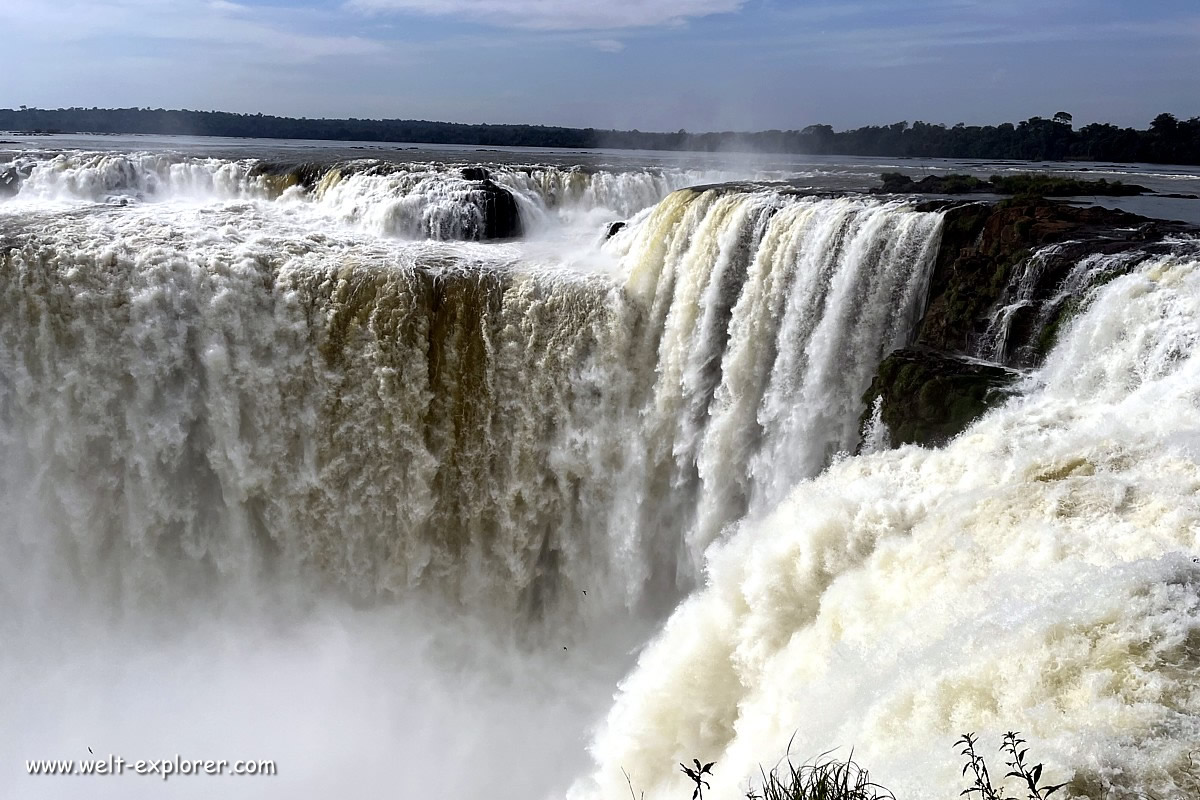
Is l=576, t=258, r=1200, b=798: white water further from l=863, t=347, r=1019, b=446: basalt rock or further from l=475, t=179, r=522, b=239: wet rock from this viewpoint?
l=475, t=179, r=522, b=239: wet rock

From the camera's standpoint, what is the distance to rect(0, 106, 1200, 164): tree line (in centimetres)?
2369

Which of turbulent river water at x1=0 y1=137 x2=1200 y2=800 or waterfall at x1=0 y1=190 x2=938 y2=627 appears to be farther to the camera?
waterfall at x1=0 y1=190 x2=938 y2=627

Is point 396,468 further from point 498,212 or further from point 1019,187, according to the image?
point 1019,187

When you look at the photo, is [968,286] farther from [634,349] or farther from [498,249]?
[498,249]

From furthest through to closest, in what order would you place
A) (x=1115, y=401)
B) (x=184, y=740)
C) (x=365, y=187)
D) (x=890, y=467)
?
(x=365, y=187)
(x=184, y=740)
(x=890, y=467)
(x=1115, y=401)

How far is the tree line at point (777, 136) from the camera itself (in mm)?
23688

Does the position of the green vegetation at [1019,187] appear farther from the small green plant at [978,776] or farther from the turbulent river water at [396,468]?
the small green plant at [978,776]

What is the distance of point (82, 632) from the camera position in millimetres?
10812

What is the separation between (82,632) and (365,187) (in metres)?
8.09

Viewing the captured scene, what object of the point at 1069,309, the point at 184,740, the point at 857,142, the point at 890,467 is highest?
the point at 857,142

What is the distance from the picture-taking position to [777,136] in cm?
3303

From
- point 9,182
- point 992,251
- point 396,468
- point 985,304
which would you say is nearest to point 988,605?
point 985,304

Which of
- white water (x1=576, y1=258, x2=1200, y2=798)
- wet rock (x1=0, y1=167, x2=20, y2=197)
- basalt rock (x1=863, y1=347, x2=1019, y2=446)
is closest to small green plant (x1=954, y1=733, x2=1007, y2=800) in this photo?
white water (x1=576, y1=258, x2=1200, y2=798)

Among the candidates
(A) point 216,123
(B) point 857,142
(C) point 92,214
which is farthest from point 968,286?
(A) point 216,123
